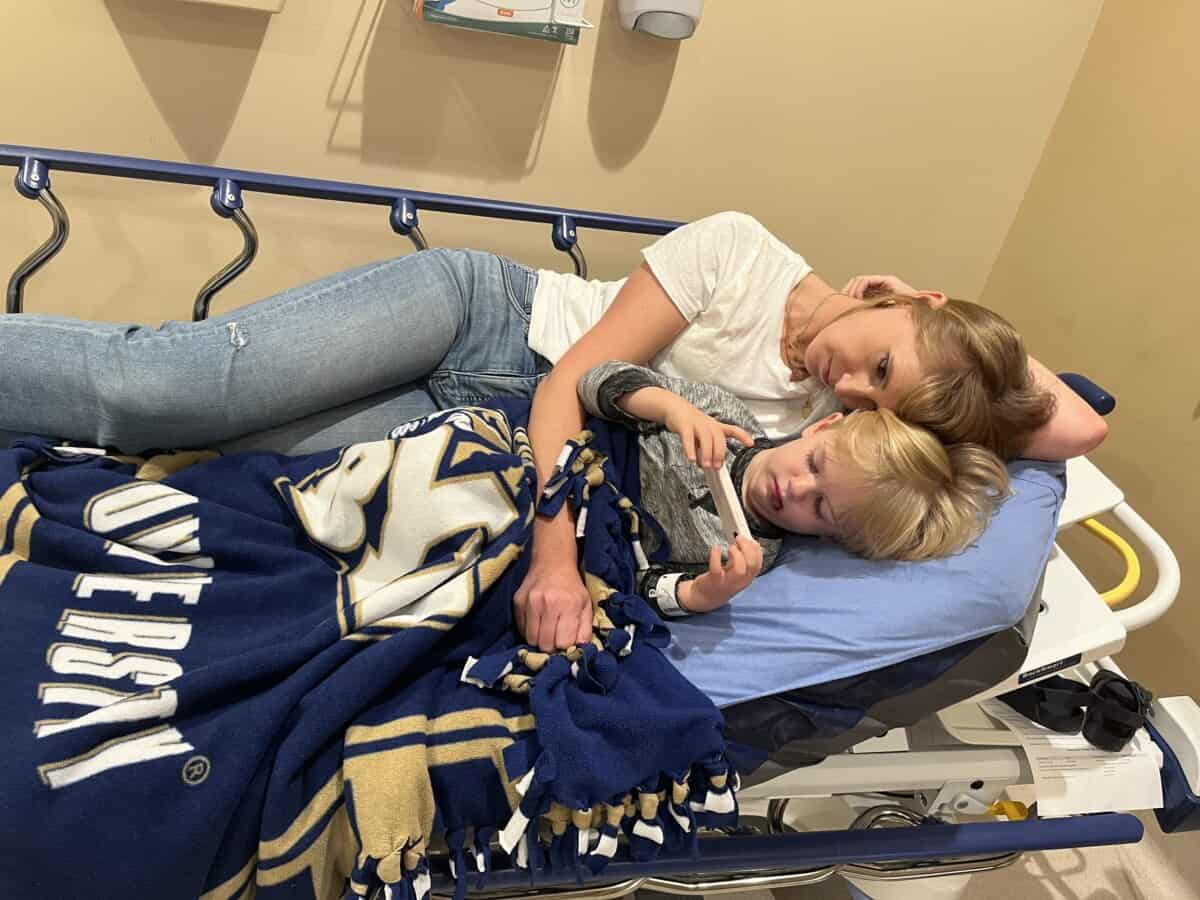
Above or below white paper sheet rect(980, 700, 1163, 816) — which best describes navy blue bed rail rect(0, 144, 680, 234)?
above

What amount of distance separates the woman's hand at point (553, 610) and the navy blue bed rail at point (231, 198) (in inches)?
27.5

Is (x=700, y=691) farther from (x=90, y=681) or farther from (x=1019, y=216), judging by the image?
(x=1019, y=216)

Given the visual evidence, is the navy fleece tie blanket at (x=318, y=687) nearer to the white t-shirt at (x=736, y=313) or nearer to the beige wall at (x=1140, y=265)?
the white t-shirt at (x=736, y=313)

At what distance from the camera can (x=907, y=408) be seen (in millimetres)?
1039

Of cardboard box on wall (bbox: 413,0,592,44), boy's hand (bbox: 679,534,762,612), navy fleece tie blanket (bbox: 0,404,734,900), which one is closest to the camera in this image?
navy fleece tie blanket (bbox: 0,404,734,900)

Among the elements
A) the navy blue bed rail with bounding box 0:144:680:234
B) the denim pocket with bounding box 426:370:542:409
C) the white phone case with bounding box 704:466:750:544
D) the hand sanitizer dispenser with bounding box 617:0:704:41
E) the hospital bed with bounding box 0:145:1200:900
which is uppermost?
the hand sanitizer dispenser with bounding box 617:0:704:41

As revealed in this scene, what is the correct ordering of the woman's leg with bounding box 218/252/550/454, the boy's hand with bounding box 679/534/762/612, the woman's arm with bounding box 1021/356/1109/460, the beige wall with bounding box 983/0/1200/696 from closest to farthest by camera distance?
1. the boy's hand with bounding box 679/534/762/612
2. the woman's arm with bounding box 1021/356/1109/460
3. the woman's leg with bounding box 218/252/550/454
4. the beige wall with bounding box 983/0/1200/696

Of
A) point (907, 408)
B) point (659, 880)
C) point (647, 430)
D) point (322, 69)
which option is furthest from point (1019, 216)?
point (659, 880)

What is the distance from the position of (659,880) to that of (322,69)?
137 cm

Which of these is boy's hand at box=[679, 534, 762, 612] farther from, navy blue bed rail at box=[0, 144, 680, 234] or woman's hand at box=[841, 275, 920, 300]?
navy blue bed rail at box=[0, 144, 680, 234]

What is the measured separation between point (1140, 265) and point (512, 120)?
1224 millimetres

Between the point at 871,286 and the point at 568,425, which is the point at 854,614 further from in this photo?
the point at 871,286

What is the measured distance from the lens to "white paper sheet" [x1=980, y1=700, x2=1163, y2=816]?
1.04 m

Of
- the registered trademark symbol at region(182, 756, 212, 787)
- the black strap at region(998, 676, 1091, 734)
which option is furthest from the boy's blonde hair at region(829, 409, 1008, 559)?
the registered trademark symbol at region(182, 756, 212, 787)
